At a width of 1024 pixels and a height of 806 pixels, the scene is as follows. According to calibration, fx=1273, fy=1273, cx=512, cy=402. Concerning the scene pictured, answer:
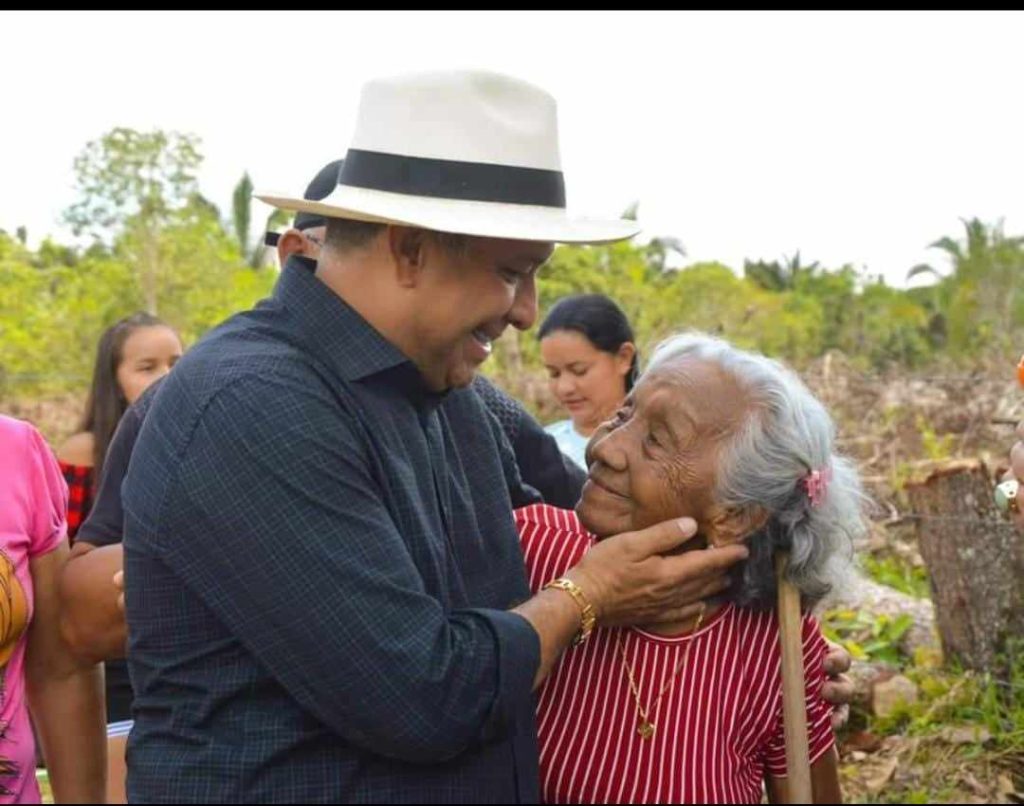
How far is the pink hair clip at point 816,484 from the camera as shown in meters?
2.56

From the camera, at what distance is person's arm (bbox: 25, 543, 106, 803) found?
2936 millimetres

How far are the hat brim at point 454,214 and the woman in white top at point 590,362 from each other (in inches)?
144

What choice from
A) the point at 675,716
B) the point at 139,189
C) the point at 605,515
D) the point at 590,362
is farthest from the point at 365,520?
the point at 139,189

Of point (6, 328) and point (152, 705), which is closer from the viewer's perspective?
point (152, 705)

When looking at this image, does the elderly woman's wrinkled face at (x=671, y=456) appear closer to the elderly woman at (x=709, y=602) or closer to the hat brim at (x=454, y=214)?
→ the elderly woman at (x=709, y=602)

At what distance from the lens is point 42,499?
114 inches

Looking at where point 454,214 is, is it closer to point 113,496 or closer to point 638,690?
point 638,690

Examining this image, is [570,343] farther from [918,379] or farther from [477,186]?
[918,379]

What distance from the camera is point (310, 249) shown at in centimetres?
315

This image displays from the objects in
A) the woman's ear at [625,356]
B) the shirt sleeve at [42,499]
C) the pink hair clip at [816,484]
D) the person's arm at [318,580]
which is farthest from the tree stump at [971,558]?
the person's arm at [318,580]

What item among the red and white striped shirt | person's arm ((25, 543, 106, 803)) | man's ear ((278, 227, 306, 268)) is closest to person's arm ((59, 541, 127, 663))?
person's arm ((25, 543, 106, 803))

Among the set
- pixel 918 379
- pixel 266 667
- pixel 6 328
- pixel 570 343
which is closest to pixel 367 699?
pixel 266 667

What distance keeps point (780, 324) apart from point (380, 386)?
14.1 metres

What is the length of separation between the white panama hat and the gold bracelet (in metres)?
0.60
